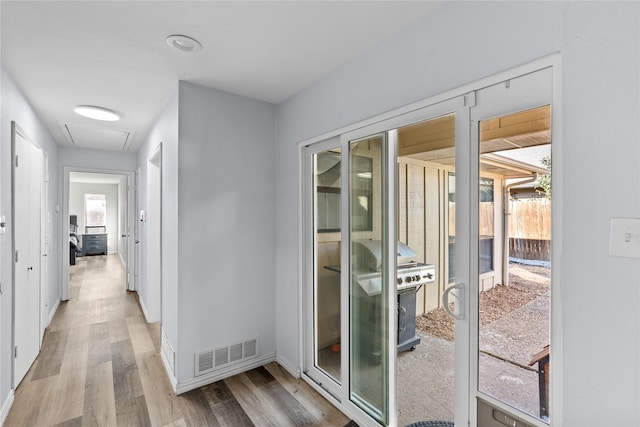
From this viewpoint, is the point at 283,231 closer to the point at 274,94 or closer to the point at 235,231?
the point at 235,231

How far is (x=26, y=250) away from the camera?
9.03 ft

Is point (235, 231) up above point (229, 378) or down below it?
above

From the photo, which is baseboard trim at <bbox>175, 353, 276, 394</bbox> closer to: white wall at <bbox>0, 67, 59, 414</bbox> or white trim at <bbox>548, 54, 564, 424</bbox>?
white wall at <bbox>0, 67, 59, 414</bbox>

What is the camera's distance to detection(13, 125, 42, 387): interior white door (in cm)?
247

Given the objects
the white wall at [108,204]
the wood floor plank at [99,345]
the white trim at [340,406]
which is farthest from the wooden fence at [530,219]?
the white wall at [108,204]

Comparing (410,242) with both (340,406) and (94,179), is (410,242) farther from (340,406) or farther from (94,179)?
(94,179)

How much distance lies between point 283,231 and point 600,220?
7.42 ft

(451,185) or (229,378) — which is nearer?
(451,185)

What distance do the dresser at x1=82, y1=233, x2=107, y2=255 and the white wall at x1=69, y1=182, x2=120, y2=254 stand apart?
0.40 meters

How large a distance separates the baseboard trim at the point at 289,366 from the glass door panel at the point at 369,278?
2.13ft

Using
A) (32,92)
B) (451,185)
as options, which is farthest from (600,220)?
(32,92)

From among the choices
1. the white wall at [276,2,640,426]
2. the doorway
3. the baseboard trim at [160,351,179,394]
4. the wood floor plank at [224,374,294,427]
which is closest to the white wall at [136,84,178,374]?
the baseboard trim at [160,351,179,394]

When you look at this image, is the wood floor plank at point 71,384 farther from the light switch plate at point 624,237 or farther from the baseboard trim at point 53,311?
the light switch plate at point 624,237

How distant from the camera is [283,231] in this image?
291 cm
